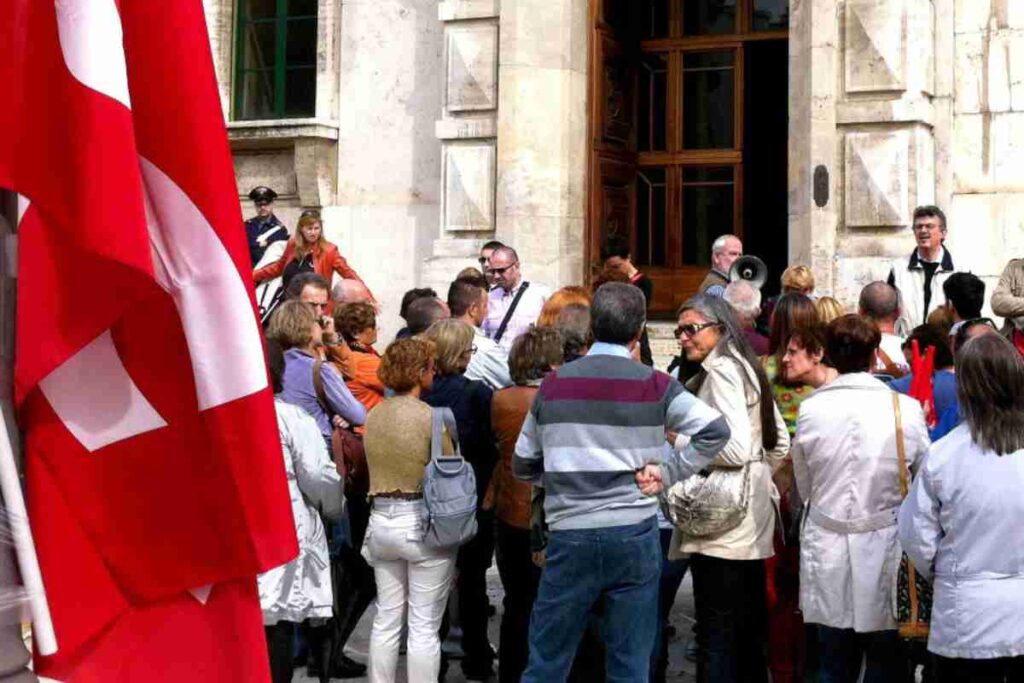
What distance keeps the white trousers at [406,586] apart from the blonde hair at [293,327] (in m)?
0.83

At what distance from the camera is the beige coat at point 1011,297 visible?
862 cm

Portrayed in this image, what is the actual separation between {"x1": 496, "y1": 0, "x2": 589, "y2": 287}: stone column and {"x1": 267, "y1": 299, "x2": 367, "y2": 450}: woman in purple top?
230 inches

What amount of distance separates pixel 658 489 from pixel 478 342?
264 centimetres

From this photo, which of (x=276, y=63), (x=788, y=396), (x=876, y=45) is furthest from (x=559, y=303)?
(x=276, y=63)

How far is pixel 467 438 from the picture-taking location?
7180 mm

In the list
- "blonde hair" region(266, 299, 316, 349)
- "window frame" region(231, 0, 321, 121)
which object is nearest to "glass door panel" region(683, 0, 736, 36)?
"window frame" region(231, 0, 321, 121)

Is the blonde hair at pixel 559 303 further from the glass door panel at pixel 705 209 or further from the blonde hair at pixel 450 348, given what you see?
the glass door panel at pixel 705 209

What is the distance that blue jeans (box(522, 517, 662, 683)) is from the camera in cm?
582

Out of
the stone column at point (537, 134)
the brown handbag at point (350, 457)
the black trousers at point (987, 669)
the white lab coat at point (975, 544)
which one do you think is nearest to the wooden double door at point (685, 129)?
the stone column at point (537, 134)

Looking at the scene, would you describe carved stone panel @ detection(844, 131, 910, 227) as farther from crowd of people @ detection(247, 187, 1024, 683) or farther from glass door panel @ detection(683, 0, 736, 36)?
crowd of people @ detection(247, 187, 1024, 683)

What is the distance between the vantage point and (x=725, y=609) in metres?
6.62

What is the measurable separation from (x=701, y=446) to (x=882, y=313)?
2.63 metres

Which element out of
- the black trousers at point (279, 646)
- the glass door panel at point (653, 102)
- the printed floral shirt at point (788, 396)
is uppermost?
the glass door panel at point (653, 102)

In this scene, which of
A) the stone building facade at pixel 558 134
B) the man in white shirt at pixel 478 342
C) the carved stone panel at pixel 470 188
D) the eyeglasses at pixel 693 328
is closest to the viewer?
the eyeglasses at pixel 693 328
